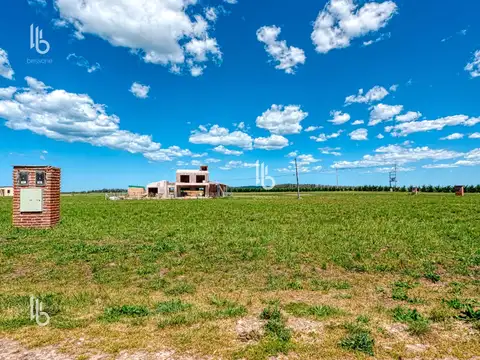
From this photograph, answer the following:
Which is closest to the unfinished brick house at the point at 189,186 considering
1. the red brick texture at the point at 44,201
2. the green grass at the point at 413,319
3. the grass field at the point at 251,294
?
the red brick texture at the point at 44,201

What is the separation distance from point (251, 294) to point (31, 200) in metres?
11.7

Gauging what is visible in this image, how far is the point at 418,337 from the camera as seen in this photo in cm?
403

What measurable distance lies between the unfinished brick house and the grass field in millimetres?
55530

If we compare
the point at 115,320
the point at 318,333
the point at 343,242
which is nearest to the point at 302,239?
the point at 343,242

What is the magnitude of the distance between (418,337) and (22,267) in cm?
836

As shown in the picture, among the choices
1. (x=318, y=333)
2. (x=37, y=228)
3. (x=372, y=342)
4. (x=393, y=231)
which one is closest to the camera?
(x=372, y=342)

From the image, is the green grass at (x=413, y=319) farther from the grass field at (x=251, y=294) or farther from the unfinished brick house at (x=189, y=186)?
the unfinished brick house at (x=189, y=186)

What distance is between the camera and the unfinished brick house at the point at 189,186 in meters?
66.4

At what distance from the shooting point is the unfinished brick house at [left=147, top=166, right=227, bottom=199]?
6644cm

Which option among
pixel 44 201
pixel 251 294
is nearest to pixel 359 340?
pixel 251 294

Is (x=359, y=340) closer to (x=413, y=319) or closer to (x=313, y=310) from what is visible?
(x=313, y=310)

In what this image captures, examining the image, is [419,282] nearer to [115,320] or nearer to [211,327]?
[211,327]

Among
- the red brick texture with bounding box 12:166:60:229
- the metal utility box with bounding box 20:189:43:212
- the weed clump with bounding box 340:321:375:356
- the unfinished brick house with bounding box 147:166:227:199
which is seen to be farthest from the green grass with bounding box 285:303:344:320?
the unfinished brick house with bounding box 147:166:227:199

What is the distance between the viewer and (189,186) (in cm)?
7075
